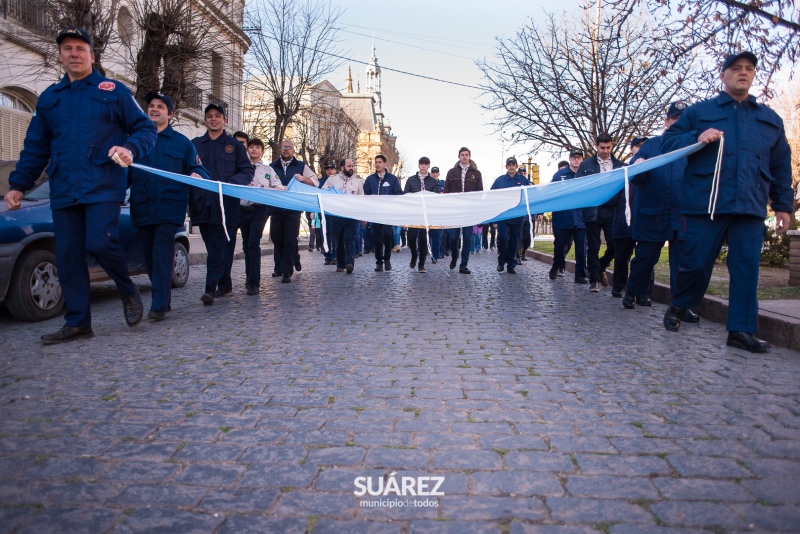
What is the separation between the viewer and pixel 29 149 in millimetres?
5254

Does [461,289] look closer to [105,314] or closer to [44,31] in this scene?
[105,314]

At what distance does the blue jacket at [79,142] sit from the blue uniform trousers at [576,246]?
7356mm

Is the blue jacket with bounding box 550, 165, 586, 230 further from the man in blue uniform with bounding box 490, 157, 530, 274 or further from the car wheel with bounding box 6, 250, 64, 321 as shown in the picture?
the car wheel with bounding box 6, 250, 64, 321

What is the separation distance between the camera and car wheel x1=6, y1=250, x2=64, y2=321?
6168mm

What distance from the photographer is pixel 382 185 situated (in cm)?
1266

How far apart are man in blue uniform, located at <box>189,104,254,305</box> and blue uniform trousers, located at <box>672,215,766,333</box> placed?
487 cm

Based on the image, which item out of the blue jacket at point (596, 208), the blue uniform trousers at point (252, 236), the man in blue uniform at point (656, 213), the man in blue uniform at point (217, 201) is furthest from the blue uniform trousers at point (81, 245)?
the blue jacket at point (596, 208)

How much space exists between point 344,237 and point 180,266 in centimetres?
365

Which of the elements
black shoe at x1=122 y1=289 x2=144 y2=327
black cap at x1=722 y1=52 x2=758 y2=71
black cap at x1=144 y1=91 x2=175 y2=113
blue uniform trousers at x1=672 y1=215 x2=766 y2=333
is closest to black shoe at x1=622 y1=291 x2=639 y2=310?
blue uniform trousers at x1=672 y1=215 x2=766 y2=333

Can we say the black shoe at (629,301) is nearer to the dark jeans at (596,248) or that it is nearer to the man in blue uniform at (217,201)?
the dark jeans at (596,248)

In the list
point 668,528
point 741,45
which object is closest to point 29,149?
point 668,528

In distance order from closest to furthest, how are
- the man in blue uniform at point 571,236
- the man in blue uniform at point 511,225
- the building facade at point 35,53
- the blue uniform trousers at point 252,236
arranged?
the blue uniform trousers at point 252,236 < the man in blue uniform at point 571,236 < the man in blue uniform at point 511,225 < the building facade at point 35,53

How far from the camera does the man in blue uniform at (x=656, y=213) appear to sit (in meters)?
7.07

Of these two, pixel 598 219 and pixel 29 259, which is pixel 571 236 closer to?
pixel 598 219
